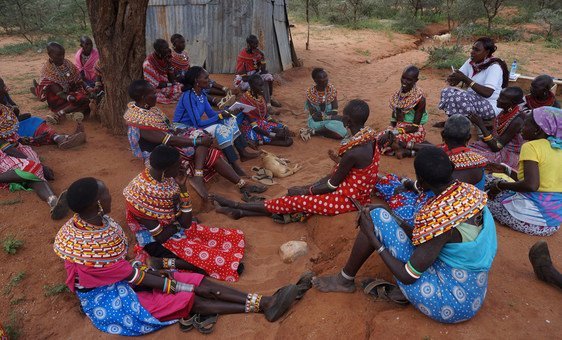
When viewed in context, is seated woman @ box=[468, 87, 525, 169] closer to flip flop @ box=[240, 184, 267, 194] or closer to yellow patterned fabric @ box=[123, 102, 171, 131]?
flip flop @ box=[240, 184, 267, 194]

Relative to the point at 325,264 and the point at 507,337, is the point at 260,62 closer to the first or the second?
the point at 325,264

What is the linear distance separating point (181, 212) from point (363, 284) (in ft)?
5.44

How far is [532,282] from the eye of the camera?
9.91 ft

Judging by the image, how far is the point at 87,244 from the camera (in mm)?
2566

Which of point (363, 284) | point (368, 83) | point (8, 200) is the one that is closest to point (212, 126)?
point (8, 200)

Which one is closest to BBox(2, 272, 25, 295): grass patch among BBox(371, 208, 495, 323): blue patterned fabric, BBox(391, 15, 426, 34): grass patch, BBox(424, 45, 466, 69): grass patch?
BBox(371, 208, 495, 323): blue patterned fabric

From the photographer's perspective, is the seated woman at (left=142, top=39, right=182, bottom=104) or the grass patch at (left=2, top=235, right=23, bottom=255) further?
the seated woman at (left=142, top=39, right=182, bottom=104)

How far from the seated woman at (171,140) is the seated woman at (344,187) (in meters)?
0.57

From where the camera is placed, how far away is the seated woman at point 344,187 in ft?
11.9

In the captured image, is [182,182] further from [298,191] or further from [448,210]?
[448,210]

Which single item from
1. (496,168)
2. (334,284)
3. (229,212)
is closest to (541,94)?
(496,168)

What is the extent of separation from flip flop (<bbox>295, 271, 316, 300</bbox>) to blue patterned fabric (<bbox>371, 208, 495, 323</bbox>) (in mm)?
802

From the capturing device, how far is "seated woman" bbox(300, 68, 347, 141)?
6.54 meters

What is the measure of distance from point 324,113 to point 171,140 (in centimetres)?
302
